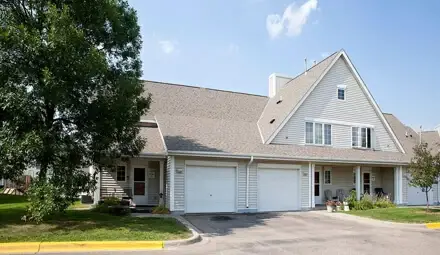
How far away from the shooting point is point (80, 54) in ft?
38.2

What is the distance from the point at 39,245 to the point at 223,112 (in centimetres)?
1395

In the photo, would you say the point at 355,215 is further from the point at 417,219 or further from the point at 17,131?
the point at 17,131

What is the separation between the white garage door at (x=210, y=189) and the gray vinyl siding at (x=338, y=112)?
12.2 ft

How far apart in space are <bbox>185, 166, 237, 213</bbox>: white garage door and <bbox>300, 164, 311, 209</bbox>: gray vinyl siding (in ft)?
12.8

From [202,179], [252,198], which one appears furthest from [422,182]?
[202,179]

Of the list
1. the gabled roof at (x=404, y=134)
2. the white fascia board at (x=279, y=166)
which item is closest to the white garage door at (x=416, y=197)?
the gabled roof at (x=404, y=134)

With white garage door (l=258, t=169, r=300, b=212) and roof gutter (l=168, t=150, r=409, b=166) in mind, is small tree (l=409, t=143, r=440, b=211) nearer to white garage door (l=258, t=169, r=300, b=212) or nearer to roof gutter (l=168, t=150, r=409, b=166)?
roof gutter (l=168, t=150, r=409, b=166)

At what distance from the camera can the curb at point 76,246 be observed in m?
9.32

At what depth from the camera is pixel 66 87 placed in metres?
11.6

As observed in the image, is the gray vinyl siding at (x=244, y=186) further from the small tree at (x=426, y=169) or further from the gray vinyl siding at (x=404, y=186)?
the gray vinyl siding at (x=404, y=186)

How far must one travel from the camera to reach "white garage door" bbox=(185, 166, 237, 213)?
17234 mm

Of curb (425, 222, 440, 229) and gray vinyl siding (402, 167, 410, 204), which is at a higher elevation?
gray vinyl siding (402, 167, 410, 204)

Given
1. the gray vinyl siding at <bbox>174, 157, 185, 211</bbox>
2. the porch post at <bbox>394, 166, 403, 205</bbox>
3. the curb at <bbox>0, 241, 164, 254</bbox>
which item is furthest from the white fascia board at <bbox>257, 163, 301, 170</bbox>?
the curb at <bbox>0, 241, 164, 254</bbox>

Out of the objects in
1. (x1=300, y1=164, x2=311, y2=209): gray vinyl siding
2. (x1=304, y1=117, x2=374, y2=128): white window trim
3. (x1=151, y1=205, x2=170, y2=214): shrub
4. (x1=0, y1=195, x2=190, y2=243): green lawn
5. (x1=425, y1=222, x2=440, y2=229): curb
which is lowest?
(x1=425, y1=222, x2=440, y2=229): curb
